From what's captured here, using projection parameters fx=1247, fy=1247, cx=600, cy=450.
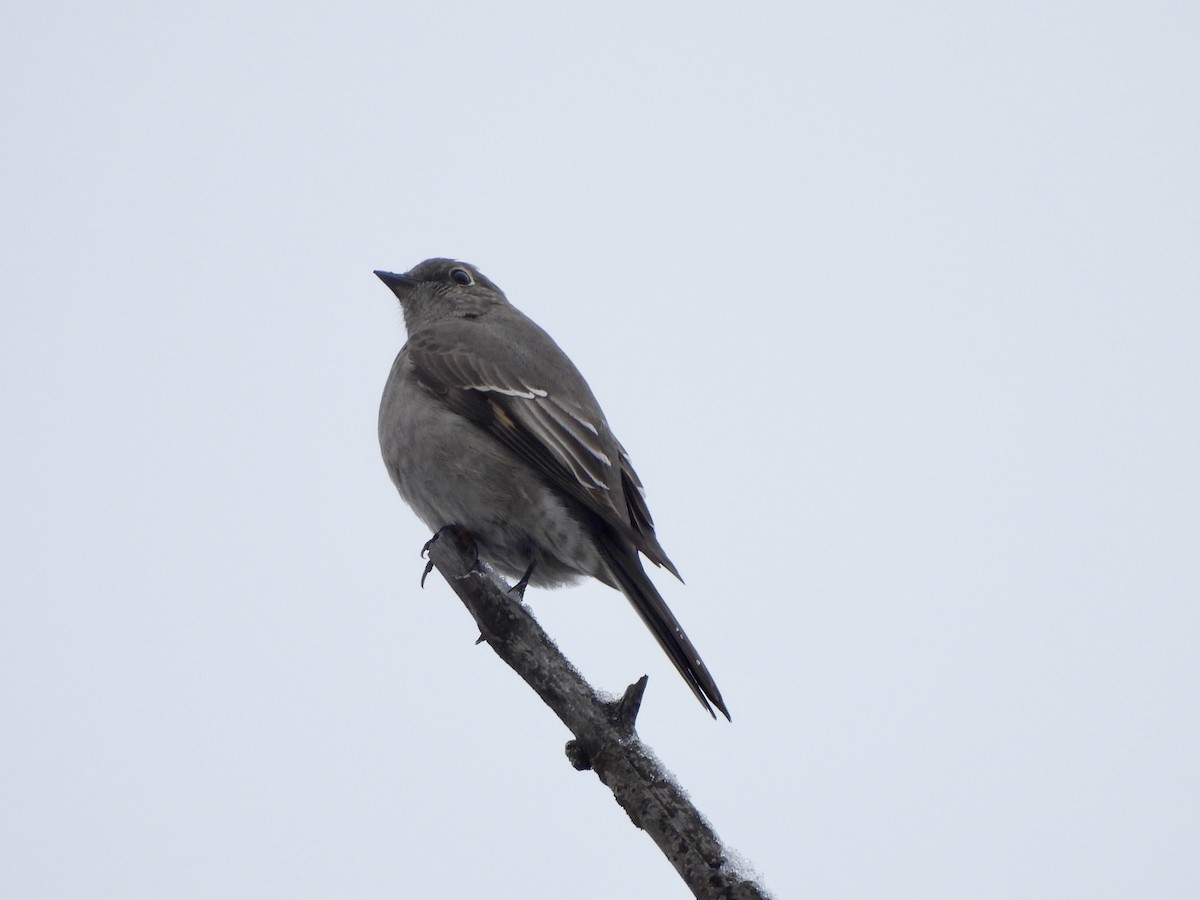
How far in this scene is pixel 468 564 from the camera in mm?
6105

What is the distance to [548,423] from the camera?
7.69m

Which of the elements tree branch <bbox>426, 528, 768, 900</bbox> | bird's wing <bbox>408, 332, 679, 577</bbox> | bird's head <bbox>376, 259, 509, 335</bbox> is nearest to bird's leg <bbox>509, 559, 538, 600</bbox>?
bird's wing <bbox>408, 332, 679, 577</bbox>

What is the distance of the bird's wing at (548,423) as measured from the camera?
7.11 meters

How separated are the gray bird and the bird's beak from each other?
5.97 ft

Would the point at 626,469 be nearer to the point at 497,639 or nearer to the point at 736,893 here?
the point at 497,639

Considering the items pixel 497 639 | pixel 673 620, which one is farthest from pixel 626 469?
pixel 497 639

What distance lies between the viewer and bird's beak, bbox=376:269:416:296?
34.3 ft

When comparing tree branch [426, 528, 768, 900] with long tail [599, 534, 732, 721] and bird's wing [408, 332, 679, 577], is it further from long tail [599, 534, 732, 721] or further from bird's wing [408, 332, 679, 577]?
bird's wing [408, 332, 679, 577]

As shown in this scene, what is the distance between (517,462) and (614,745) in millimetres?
2804

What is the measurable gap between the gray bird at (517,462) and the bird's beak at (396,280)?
71.6 inches

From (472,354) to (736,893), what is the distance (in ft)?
15.5

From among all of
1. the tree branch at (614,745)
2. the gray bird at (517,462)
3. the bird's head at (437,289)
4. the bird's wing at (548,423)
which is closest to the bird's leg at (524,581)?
Answer: the gray bird at (517,462)

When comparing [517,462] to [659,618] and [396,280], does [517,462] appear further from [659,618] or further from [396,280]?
[396,280]

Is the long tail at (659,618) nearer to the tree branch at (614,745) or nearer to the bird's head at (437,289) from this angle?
the tree branch at (614,745)
